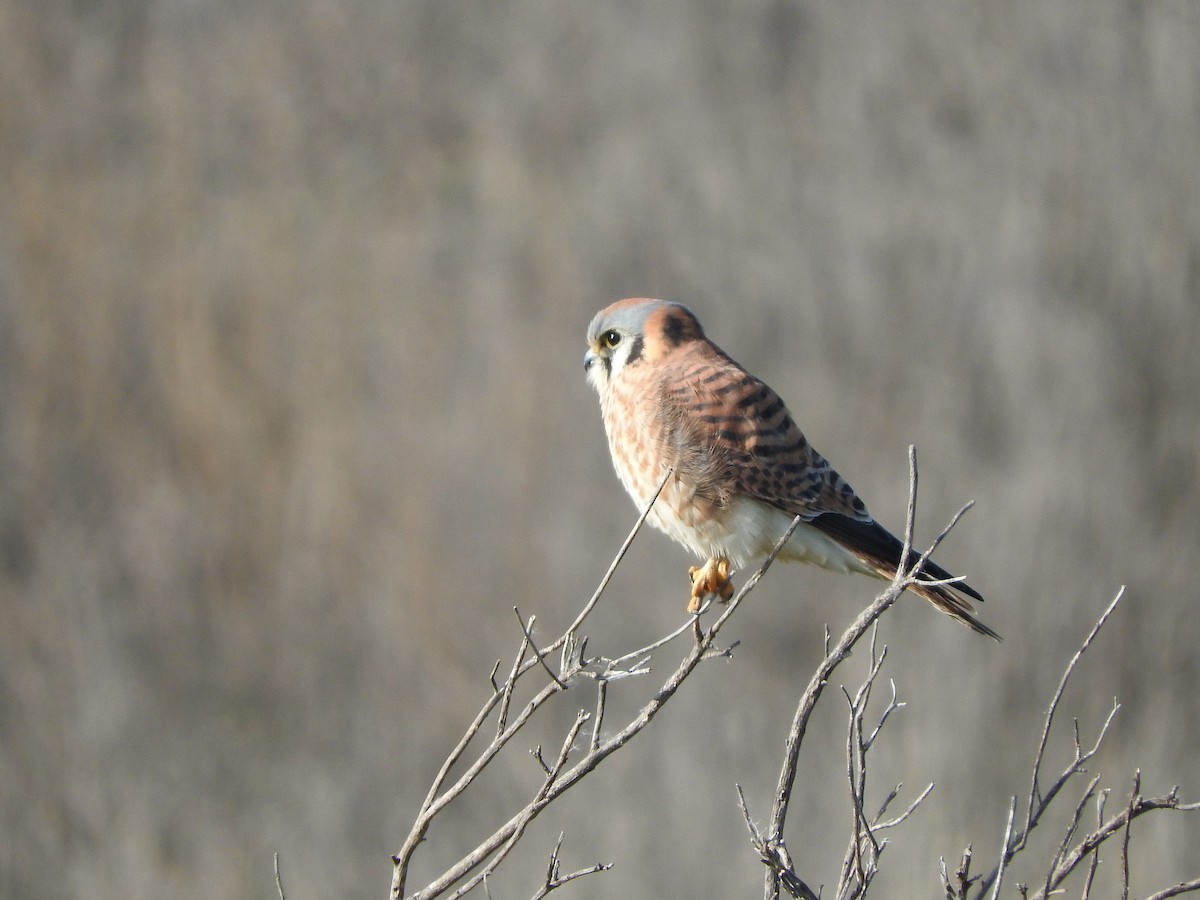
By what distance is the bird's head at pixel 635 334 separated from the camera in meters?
2.80

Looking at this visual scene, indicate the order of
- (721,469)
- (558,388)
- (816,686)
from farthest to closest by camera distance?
(558,388)
(721,469)
(816,686)

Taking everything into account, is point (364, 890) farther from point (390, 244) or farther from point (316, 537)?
point (390, 244)

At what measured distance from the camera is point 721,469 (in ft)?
8.80

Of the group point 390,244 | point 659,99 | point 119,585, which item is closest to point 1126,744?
point 659,99

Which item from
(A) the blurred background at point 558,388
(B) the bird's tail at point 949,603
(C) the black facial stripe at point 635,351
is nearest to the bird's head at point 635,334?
(C) the black facial stripe at point 635,351

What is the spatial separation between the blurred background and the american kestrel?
2860 millimetres

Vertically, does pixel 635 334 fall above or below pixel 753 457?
above

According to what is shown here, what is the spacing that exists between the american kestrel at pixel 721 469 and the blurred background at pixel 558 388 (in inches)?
113

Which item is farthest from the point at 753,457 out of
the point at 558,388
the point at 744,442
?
the point at 558,388

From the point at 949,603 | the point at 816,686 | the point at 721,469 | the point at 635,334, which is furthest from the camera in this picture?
the point at 635,334

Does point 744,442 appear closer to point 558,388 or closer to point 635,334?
point 635,334

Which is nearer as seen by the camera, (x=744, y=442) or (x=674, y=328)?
(x=744, y=442)

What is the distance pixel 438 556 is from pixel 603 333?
3049 millimetres

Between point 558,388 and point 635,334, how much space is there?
298 centimetres
